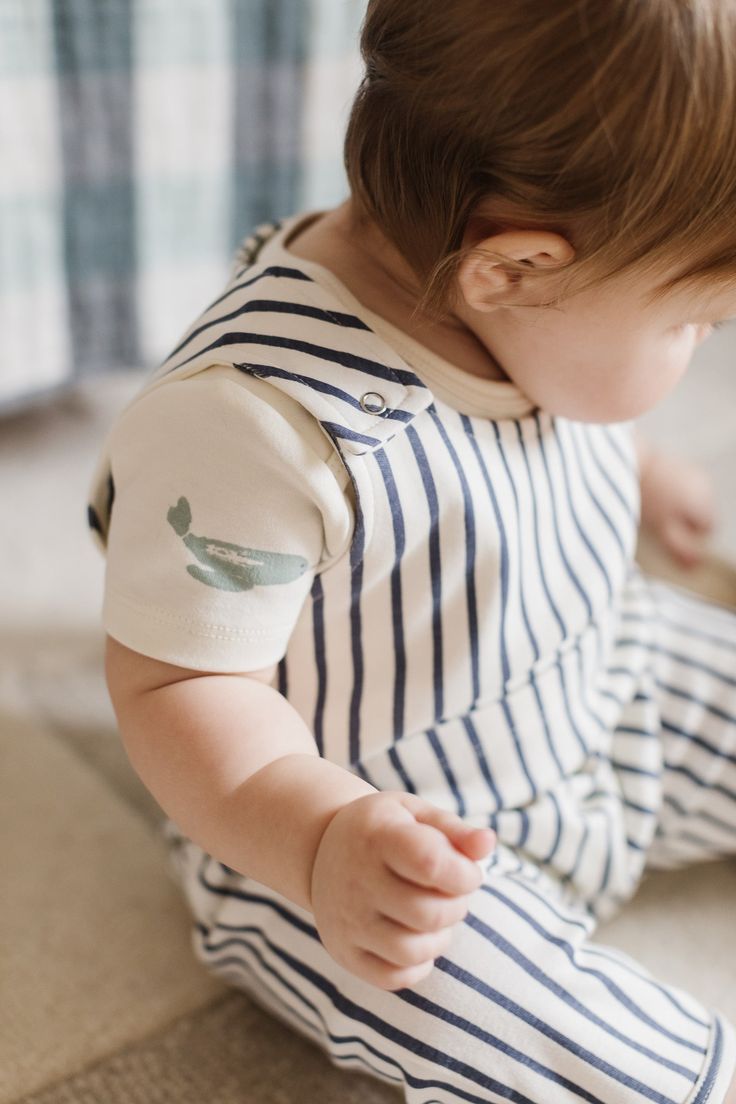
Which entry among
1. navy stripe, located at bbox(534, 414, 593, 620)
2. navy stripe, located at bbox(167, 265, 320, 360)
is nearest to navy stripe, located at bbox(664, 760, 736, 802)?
navy stripe, located at bbox(534, 414, 593, 620)

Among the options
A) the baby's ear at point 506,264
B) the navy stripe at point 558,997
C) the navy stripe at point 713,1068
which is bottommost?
the navy stripe at point 713,1068

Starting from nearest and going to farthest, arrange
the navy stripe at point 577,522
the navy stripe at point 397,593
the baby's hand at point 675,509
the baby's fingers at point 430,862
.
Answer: the baby's fingers at point 430,862 < the navy stripe at point 397,593 < the navy stripe at point 577,522 < the baby's hand at point 675,509

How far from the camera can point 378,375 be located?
47 cm

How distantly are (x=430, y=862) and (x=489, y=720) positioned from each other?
0.19 m

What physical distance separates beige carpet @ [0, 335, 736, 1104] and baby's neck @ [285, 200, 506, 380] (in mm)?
318

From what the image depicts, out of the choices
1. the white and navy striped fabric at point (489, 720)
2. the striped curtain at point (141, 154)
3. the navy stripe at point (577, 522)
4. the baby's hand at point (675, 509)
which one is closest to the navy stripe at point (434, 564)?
the white and navy striped fabric at point (489, 720)

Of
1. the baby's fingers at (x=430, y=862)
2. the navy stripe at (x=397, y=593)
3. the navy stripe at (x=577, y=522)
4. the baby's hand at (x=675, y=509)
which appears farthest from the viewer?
the baby's hand at (x=675, y=509)

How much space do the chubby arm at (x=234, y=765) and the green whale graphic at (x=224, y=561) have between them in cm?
4

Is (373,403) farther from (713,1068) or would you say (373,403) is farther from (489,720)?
(713,1068)

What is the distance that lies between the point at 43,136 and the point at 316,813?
2.01ft

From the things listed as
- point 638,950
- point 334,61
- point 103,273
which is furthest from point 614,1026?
point 334,61

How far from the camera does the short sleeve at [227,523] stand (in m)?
0.45

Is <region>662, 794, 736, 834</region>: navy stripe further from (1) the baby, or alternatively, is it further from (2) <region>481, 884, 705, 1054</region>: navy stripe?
(2) <region>481, 884, 705, 1054</region>: navy stripe

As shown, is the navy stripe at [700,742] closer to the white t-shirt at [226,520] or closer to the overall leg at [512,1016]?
the overall leg at [512,1016]
